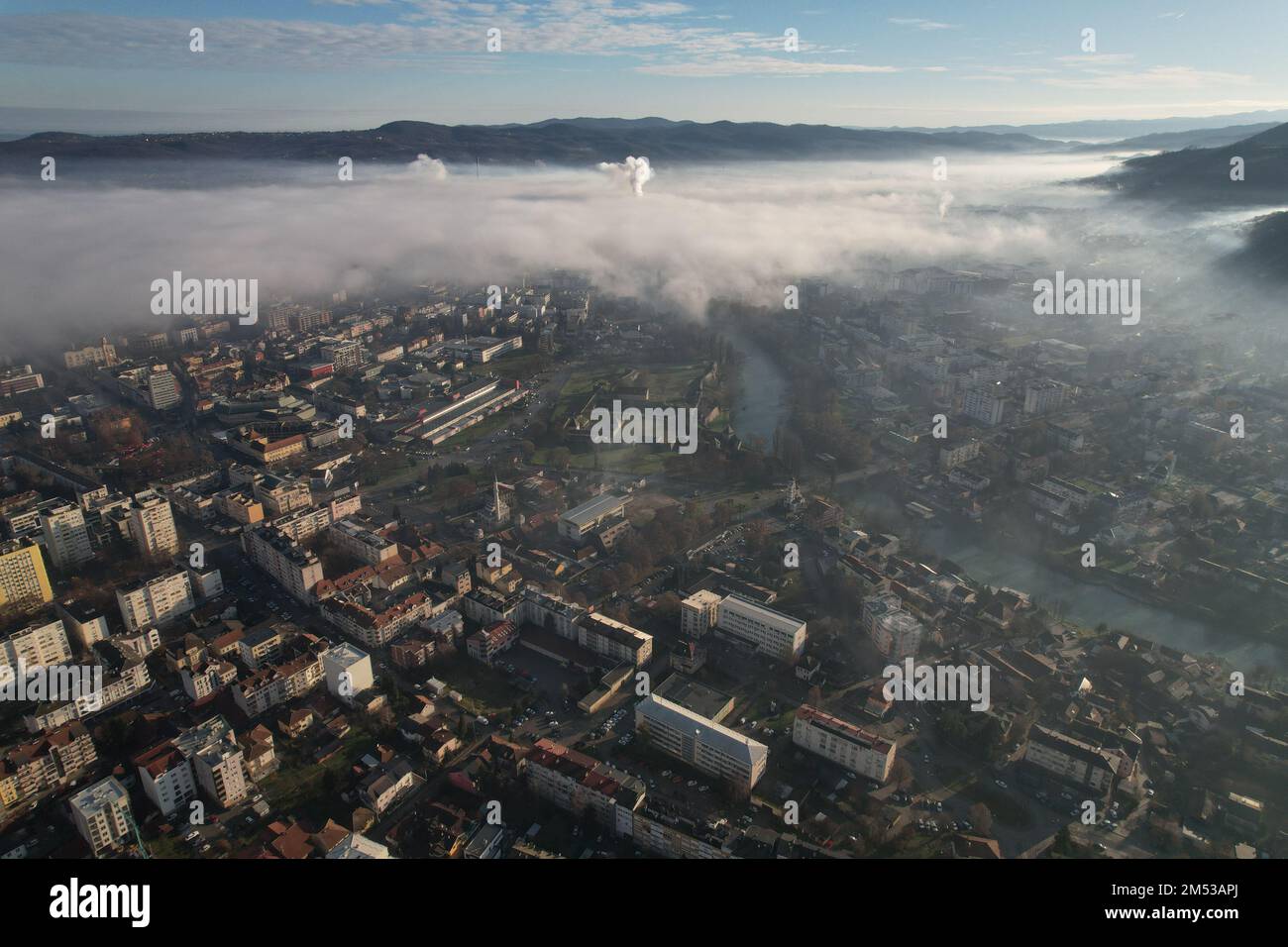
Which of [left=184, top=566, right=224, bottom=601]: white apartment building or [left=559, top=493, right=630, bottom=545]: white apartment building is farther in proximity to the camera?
[left=559, top=493, right=630, bottom=545]: white apartment building

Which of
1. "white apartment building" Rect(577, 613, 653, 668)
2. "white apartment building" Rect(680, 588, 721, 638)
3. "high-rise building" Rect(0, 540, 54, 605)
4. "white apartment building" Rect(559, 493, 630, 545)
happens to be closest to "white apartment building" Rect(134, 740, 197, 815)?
"white apartment building" Rect(577, 613, 653, 668)

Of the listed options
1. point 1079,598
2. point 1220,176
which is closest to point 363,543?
point 1079,598

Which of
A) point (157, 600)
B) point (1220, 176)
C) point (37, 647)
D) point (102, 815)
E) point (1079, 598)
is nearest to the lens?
point (102, 815)

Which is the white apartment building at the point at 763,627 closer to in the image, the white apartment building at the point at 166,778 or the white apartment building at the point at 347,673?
the white apartment building at the point at 347,673

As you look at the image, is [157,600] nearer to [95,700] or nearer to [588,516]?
[95,700]

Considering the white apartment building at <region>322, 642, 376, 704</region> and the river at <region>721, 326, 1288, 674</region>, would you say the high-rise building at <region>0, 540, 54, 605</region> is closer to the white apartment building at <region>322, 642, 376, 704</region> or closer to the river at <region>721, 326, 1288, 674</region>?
the white apartment building at <region>322, 642, 376, 704</region>

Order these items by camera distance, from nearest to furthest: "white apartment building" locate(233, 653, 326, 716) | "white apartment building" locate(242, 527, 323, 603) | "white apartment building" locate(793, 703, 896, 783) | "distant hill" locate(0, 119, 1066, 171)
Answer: "white apartment building" locate(793, 703, 896, 783) → "white apartment building" locate(233, 653, 326, 716) → "white apartment building" locate(242, 527, 323, 603) → "distant hill" locate(0, 119, 1066, 171)

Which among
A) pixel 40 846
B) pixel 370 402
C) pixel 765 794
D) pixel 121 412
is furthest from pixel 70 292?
pixel 765 794
